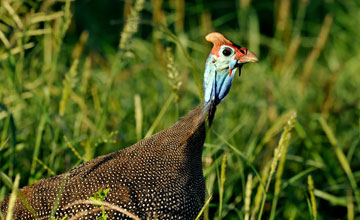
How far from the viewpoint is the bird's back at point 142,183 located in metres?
2.60

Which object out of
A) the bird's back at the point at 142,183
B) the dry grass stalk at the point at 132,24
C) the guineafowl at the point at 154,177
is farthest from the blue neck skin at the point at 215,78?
A: the dry grass stalk at the point at 132,24

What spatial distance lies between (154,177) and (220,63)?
2.16 ft

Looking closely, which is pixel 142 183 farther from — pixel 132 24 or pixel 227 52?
pixel 132 24

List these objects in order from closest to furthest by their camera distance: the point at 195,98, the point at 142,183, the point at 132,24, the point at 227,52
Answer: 1. the point at 142,183
2. the point at 227,52
3. the point at 132,24
4. the point at 195,98

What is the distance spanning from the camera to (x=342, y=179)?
3910 mm

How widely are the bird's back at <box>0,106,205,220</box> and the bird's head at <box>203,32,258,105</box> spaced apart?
18 centimetres

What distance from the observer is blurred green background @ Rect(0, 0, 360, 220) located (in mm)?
3324

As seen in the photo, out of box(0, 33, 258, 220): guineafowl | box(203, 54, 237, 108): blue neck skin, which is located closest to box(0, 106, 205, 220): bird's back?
box(0, 33, 258, 220): guineafowl

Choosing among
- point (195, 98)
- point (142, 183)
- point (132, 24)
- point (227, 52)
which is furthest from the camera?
point (195, 98)

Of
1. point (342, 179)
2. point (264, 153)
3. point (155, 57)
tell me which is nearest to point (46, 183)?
point (264, 153)

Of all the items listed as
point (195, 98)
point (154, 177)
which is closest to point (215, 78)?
point (154, 177)

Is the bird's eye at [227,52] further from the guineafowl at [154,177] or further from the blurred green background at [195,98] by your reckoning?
the blurred green background at [195,98]

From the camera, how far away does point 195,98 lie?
4.55 meters

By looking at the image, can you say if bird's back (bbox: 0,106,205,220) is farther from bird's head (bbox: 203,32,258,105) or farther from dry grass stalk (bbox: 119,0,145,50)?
dry grass stalk (bbox: 119,0,145,50)
